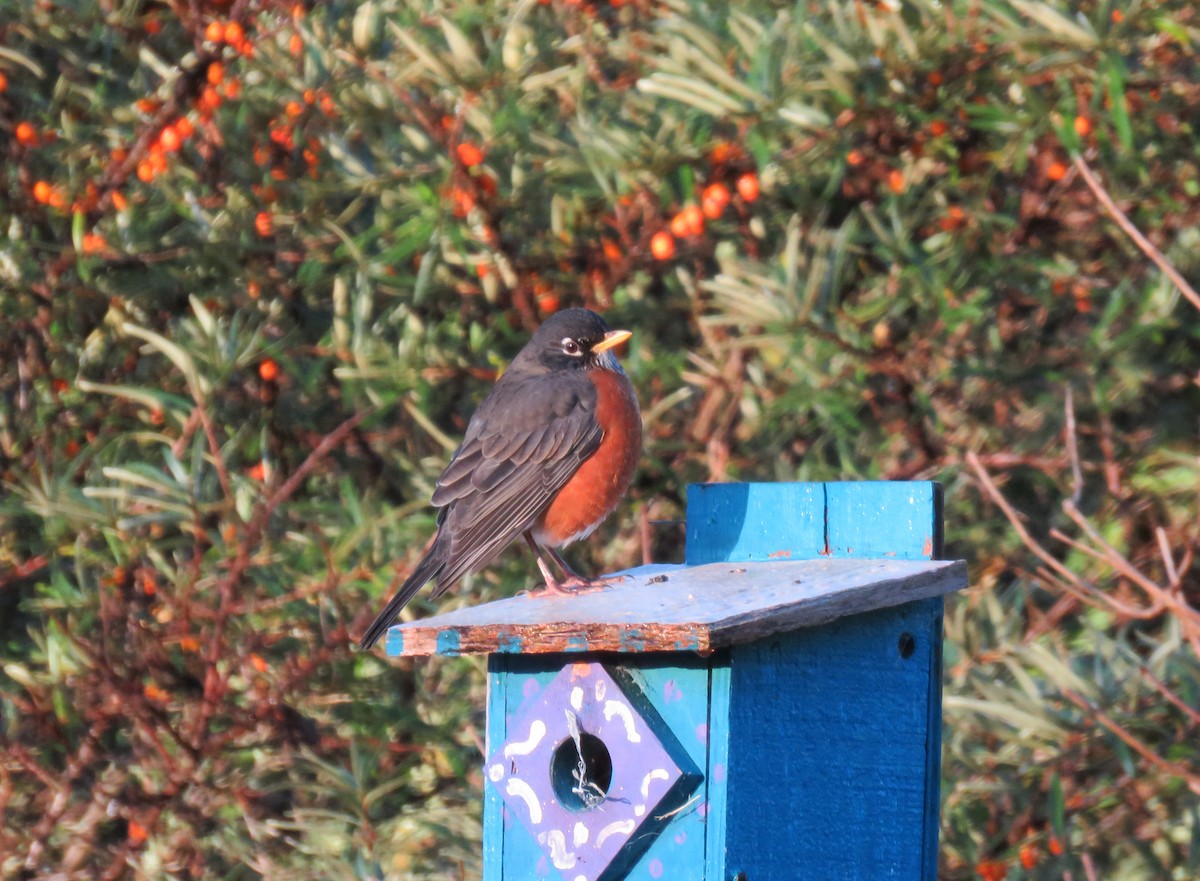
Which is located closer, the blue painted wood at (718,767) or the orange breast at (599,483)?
the blue painted wood at (718,767)

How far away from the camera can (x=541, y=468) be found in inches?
154

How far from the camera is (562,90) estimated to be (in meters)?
4.77

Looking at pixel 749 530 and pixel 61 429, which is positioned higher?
→ pixel 61 429

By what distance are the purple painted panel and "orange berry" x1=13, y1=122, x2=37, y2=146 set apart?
2.86 m

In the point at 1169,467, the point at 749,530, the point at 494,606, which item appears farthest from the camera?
the point at 1169,467

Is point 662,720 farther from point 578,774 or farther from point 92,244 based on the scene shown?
point 92,244

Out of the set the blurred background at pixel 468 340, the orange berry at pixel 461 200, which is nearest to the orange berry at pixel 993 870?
the blurred background at pixel 468 340

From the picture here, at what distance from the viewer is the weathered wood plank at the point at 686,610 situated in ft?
8.21

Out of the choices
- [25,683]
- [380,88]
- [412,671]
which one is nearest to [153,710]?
[25,683]

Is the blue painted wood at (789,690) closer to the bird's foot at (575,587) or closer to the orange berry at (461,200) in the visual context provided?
the bird's foot at (575,587)

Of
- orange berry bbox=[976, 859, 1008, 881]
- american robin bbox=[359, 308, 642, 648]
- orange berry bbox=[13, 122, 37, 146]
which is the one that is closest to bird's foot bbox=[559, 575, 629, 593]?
american robin bbox=[359, 308, 642, 648]

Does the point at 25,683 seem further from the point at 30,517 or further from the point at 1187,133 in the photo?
the point at 1187,133

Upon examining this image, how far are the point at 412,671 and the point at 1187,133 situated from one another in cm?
→ 267

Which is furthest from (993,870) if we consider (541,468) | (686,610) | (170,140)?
(170,140)
